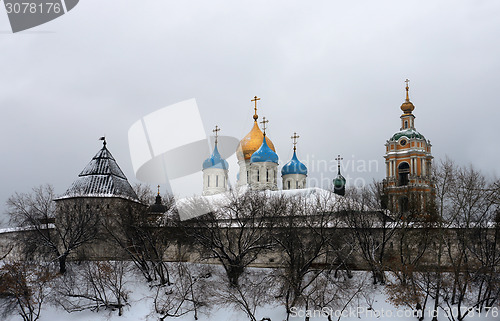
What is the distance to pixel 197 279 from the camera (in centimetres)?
3064

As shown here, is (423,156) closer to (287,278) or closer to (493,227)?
(493,227)

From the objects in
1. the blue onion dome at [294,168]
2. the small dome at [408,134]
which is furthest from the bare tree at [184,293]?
the small dome at [408,134]

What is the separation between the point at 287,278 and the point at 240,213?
6.79m

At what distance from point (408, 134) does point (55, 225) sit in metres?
28.6

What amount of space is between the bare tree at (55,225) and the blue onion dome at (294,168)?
57.7 ft

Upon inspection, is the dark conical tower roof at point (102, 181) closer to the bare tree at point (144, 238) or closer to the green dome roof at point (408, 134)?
the bare tree at point (144, 238)

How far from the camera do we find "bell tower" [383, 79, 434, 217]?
143ft

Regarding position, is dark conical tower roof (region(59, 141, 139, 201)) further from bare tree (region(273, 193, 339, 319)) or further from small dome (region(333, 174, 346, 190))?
small dome (region(333, 174, 346, 190))

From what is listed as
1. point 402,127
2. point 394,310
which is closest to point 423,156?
point 402,127

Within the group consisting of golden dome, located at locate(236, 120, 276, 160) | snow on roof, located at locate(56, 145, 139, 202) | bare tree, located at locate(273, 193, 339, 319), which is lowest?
bare tree, located at locate(273, 193, 339, 319)

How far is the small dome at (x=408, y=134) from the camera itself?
4562 cm

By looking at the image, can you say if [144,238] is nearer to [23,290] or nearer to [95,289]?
[95,289]

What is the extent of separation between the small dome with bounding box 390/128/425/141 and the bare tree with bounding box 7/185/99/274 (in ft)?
84.6

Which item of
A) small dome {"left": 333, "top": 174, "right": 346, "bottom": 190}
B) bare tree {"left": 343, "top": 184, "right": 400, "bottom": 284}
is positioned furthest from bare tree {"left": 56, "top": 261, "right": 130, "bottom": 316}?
small dome {"left": 333, "top": 174, "right": 346, "bottom": 190}
